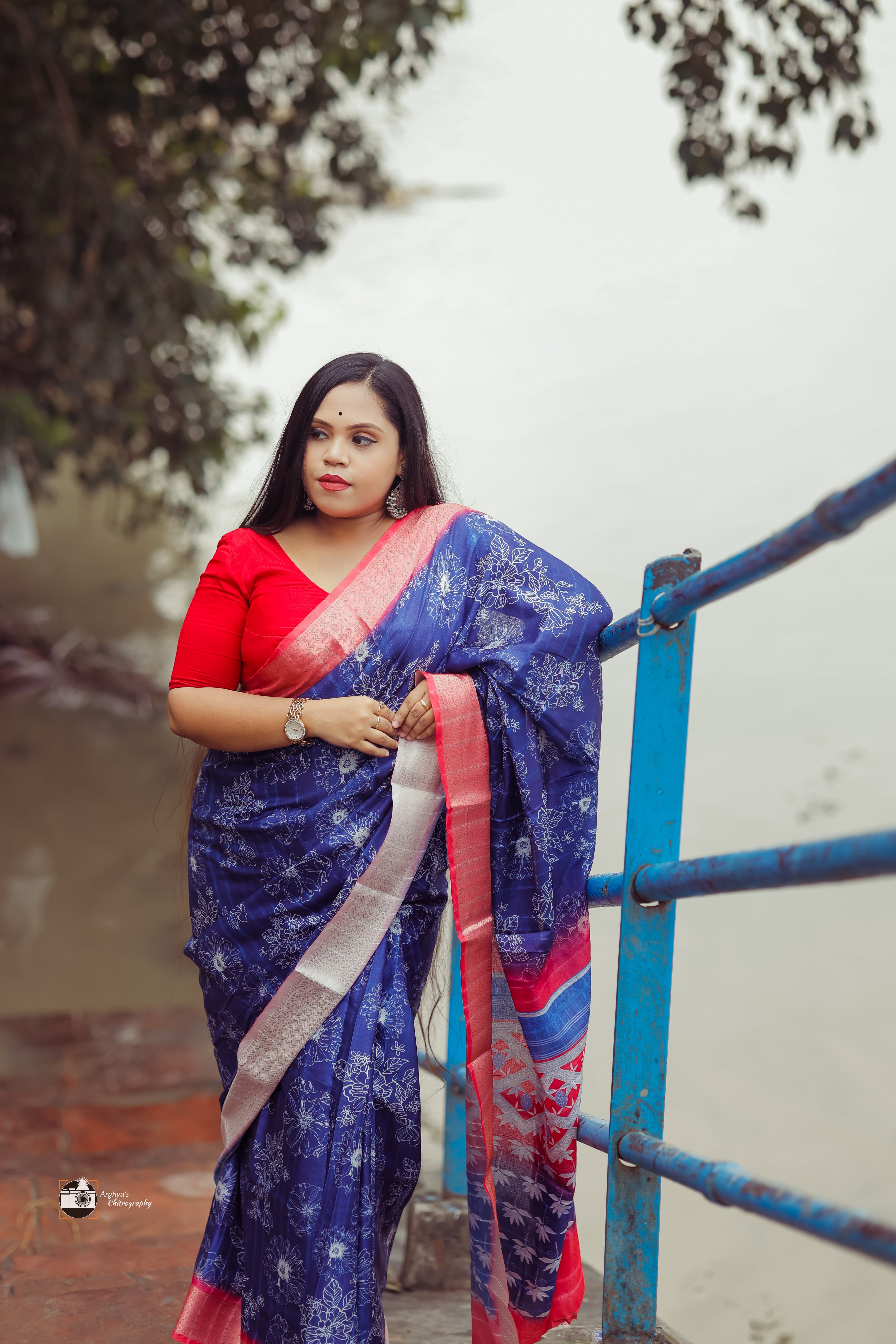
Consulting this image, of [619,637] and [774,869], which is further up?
[619,637]

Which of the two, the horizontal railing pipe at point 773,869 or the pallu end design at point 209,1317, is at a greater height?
the horizontal railing pipe at point 773,869

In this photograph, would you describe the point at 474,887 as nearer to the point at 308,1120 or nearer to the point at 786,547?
the point at 308,1120

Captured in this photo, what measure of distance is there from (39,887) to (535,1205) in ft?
15.3

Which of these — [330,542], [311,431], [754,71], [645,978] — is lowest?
[645,978]

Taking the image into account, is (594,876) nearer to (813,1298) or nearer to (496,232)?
(813,1298)

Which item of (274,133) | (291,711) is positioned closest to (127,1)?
(274,133)

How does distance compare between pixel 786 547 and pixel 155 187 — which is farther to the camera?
pixel 155 187

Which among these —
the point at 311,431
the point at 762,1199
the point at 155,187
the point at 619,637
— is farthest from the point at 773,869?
the point at 155,187

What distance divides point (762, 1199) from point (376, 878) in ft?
1.97

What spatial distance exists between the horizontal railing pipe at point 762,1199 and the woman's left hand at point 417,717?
496mm

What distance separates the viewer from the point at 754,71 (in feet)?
11.3

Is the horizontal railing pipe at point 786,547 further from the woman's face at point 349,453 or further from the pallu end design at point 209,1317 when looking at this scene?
the pallu end design at point 209,1317

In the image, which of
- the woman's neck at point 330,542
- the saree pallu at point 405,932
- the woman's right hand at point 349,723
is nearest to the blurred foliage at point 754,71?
the woman's neck at point 330,542

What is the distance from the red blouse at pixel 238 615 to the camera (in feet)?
5.01
